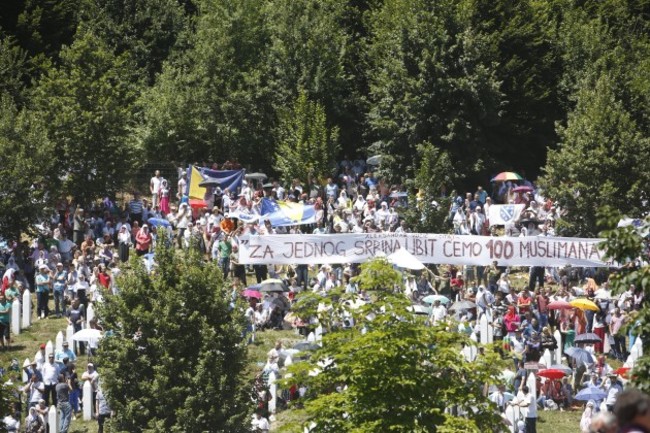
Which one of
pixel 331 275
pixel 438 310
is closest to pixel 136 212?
pixel 331 275

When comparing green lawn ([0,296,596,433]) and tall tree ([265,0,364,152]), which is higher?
tall tree ([265,0,364,152])

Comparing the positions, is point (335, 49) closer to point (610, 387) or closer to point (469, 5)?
point (469, 5)

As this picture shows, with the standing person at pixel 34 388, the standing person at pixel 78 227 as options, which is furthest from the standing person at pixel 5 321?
the standing person at pixel 78 227

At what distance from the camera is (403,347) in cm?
2198

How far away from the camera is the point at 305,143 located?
4984 cm

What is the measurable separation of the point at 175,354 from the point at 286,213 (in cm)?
1460

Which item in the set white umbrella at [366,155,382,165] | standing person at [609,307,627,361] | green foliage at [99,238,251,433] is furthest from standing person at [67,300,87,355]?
white umbrella at [366,155,382,165]

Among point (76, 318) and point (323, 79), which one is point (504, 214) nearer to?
point (323, 79)

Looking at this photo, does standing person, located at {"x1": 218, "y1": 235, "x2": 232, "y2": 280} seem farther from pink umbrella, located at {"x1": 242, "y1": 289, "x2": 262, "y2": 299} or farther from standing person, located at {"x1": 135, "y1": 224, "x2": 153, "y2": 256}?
pink umbrella, located at {"x1": 242, "y1": 289, "x2": 262, "y2": 299}

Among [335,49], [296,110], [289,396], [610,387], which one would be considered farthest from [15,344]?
[335,49]

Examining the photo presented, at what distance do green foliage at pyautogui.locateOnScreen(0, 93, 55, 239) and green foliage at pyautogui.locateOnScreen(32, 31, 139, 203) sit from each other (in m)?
2.01

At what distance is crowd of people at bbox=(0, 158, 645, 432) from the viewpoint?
31.6 m

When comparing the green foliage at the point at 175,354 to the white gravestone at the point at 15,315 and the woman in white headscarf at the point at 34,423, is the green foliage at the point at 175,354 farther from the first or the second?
the white gravestone at the point at 15,315

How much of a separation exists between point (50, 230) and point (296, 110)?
Answer: 11859 mm
